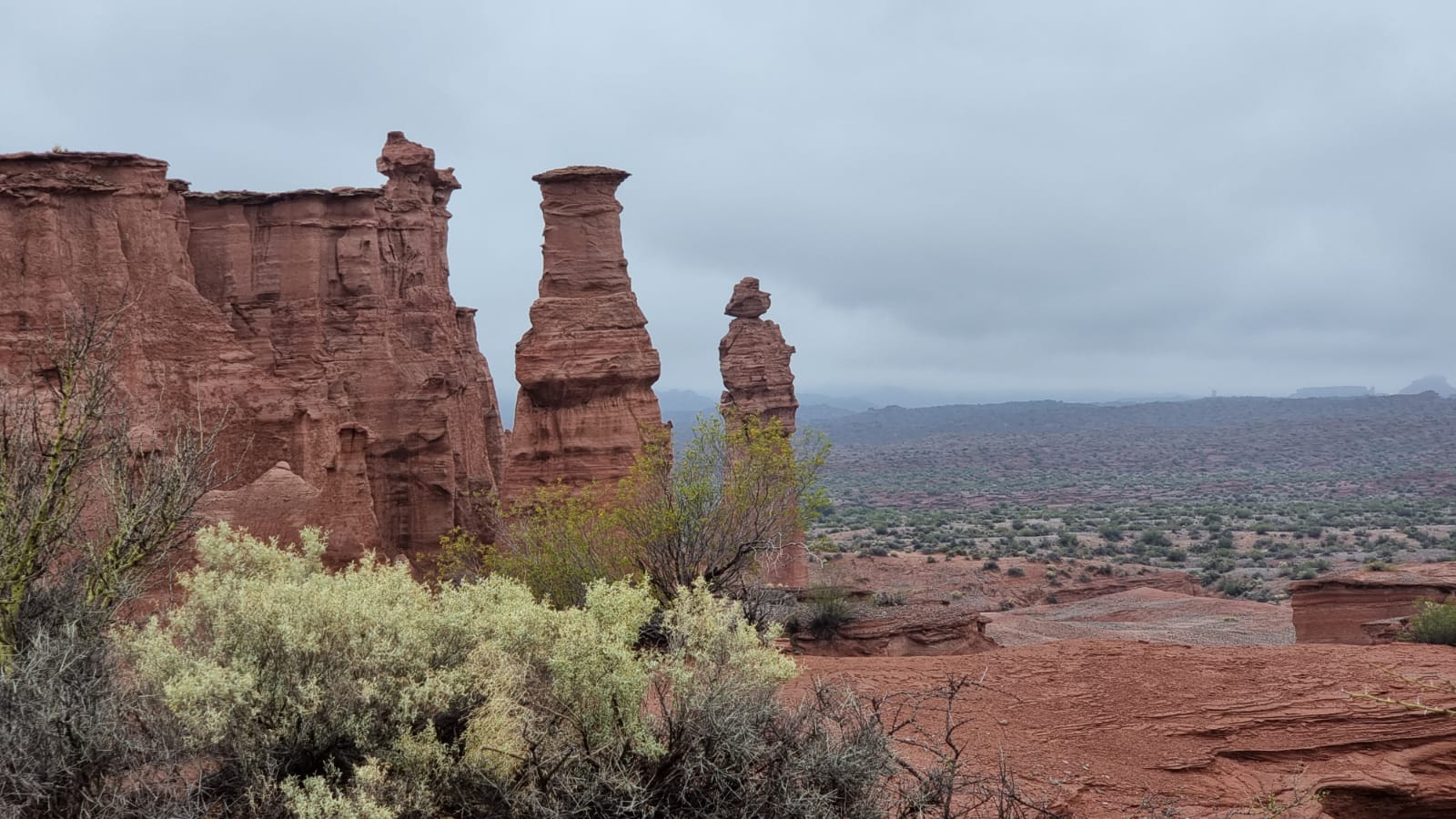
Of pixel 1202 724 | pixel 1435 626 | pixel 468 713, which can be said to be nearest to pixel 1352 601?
pixel 1435 626

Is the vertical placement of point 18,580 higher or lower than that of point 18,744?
higher

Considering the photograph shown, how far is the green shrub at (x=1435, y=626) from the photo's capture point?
22.0m

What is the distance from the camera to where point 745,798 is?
924 cm

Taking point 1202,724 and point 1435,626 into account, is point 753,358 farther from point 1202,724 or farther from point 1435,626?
point 1202,724

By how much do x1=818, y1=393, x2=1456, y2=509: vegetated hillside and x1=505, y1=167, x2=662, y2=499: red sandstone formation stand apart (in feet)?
237

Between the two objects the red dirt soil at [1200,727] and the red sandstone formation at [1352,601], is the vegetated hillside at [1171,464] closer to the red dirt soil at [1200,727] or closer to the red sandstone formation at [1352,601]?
the red sandstone formation at [1352,601]

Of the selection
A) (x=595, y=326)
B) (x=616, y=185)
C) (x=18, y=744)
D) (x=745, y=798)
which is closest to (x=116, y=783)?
(x=18, y=744)

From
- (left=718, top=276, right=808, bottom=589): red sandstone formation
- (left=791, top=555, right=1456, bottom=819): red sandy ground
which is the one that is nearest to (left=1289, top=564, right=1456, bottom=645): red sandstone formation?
(left=791, top=555, right=1456, bottom=819): red sandy ground

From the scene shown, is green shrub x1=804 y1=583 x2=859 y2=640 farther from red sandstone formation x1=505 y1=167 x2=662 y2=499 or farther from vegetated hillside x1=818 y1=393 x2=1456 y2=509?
vegetated hillside x1=818 y1=393 x2=1456 y2=509

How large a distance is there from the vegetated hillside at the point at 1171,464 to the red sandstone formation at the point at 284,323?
230 feet

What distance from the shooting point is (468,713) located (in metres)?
9.59

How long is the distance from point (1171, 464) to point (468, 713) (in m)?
134

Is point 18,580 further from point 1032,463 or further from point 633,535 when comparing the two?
point 1032,463

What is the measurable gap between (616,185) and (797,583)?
797 inches
